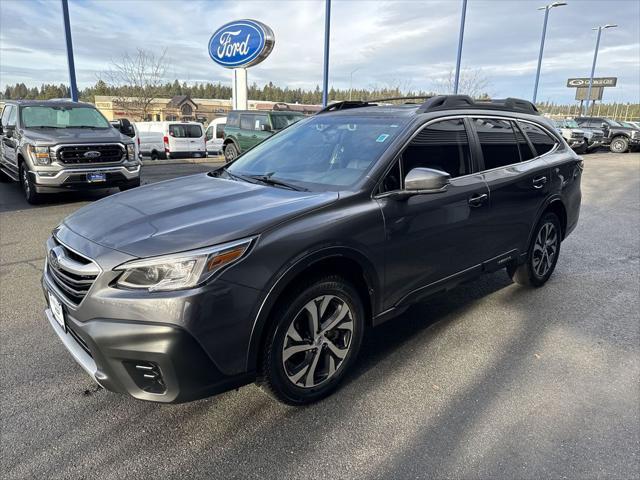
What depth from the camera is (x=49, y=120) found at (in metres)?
8.94

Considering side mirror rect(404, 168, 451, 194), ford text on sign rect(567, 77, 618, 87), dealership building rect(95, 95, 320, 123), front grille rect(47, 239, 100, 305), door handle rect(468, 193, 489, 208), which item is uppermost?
ford text on sign rect(567, 77, 618, 87)

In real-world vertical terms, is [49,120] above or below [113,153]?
above

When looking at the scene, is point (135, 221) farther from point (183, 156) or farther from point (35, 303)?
point (183, 156)

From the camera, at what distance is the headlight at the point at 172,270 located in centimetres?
221

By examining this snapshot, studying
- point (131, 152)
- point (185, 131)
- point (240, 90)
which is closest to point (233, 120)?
point (185, 131)

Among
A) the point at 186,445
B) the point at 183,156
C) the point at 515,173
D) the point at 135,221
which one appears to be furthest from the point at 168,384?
the point at 183,156

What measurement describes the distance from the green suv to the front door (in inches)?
499

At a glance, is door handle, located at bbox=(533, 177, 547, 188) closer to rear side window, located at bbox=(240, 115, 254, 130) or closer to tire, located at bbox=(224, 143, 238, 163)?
rear side window, located at bbox=(240, 115, 254, 130)

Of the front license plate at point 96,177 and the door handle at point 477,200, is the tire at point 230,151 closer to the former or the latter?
the front license plate at point 96,177

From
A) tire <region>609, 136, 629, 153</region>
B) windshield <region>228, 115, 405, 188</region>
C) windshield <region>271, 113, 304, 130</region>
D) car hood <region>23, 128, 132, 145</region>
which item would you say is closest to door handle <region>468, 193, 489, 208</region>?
windshield <region>228, 115, 405, 188</region>

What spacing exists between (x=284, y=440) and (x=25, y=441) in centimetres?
135

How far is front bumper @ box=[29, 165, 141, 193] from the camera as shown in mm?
8016

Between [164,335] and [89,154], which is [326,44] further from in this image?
[164,335]

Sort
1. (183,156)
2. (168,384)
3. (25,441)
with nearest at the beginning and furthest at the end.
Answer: (168,384) < (25,441) < (183,156)
